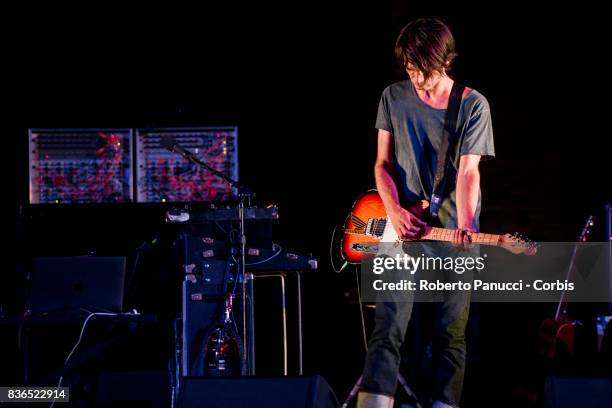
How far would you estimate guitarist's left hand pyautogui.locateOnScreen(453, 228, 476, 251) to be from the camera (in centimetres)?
339

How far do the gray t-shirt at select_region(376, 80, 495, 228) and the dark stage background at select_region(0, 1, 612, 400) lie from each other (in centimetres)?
263

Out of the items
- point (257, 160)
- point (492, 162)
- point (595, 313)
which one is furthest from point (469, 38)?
point (595, 313)

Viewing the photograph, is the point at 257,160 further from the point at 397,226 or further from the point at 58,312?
the point at 397,226

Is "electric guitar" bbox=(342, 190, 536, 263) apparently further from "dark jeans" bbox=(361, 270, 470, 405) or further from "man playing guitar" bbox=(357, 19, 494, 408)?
"dark jeans" bbox=(361, 270, 470, 405)

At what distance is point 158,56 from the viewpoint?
20.7ft

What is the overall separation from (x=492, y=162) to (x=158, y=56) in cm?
294

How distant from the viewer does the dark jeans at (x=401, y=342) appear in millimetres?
3324

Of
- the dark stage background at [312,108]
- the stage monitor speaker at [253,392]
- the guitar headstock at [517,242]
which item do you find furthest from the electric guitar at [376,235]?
→ the dark stage background at [312,108]

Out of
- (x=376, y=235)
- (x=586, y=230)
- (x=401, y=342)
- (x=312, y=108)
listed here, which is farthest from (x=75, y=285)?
(x=586, y=230)

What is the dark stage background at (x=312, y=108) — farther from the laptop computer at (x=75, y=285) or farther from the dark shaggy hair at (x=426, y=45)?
the dark shaggy hair at (x=426, y=45)

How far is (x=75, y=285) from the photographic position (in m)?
4.48

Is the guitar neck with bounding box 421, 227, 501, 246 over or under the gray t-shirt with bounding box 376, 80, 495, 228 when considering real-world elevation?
under

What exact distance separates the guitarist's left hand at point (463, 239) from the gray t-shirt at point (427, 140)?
0.20 ft

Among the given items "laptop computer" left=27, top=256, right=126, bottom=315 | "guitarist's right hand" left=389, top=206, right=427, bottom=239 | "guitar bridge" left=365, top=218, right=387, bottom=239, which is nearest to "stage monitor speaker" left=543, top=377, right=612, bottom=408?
"guitarist's right hand" left=389, top=206, right=427, bottom=239
